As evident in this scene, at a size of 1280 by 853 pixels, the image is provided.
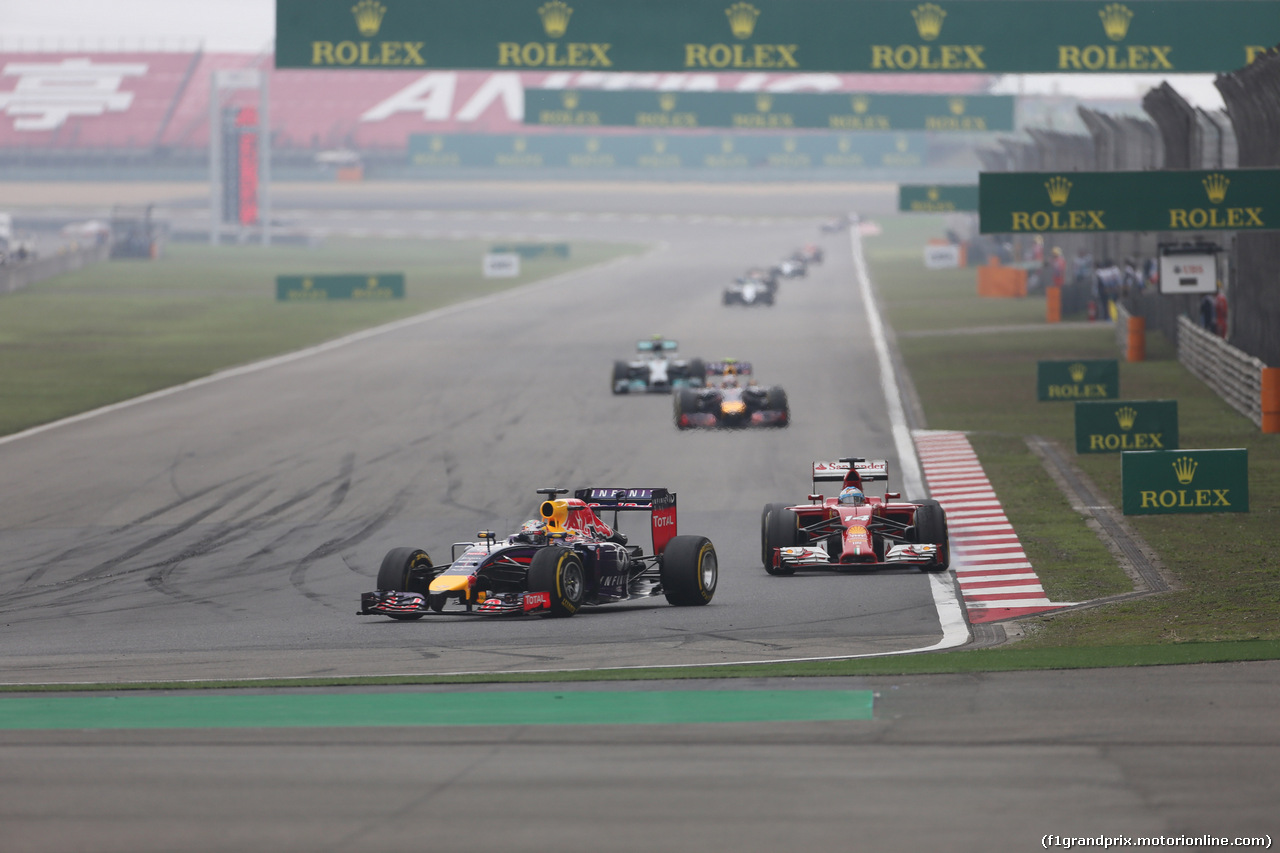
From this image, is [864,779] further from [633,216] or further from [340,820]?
[633,216]

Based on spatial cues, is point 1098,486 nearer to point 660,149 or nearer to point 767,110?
point 767,110

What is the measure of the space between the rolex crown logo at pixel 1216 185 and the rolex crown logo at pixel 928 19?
12610 mm

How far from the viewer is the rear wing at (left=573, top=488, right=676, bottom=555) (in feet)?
56.9

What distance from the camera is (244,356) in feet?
151

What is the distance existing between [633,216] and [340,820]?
444 ft

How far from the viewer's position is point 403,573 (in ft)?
52.6

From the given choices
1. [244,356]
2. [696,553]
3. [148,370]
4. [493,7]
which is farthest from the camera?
[244,356]

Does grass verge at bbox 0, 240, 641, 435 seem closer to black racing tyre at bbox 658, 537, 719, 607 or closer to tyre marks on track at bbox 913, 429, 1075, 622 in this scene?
tyre marks on track at bbox 913, 429, 1075, 622

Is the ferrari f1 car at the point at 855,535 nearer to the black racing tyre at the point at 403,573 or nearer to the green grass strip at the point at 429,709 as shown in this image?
the black racing tyre at the point at 403,573

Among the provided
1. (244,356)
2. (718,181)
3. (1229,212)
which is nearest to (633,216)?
(718,181)

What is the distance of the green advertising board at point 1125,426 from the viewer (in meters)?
25.8

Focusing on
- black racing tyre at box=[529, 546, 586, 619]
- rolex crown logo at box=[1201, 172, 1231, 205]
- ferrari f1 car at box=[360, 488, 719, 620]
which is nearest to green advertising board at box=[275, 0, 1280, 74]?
rolex crown logo at box=[1201, 172, 1231, 205]

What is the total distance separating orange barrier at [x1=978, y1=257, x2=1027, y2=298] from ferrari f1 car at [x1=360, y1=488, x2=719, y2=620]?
5359cm

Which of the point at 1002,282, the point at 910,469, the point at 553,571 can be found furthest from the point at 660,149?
the point at 553,571
